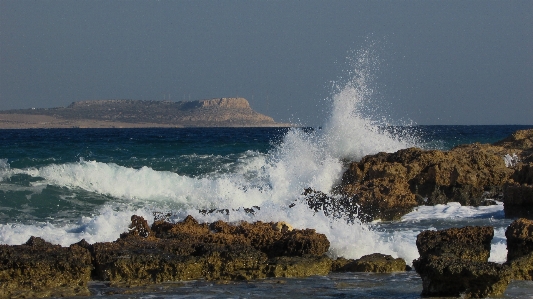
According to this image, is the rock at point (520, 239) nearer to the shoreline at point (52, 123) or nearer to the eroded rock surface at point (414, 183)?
the eroded rock surface at point (414, 183)

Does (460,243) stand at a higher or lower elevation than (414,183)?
lower

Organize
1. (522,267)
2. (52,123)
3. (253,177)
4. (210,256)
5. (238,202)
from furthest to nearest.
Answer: (52,123) → (253,177) → (238,202) → (210,256) → (522,267)

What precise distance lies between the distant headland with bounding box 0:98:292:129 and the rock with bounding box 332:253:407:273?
83722 millimetres

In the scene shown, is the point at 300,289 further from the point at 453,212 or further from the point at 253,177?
the point at 253,177

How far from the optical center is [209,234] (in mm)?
8492

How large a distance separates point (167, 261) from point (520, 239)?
350 cm

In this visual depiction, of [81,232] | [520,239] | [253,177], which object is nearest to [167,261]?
[81,232]

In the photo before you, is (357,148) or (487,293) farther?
(357,148)

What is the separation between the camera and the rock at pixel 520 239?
780 centimetres

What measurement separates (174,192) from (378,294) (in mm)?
12046

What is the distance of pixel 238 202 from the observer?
15859mm

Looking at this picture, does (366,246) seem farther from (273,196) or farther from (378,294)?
(273,196)

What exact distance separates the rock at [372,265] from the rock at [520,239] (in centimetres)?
108

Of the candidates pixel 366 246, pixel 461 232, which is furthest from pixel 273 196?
pixel 461 232
